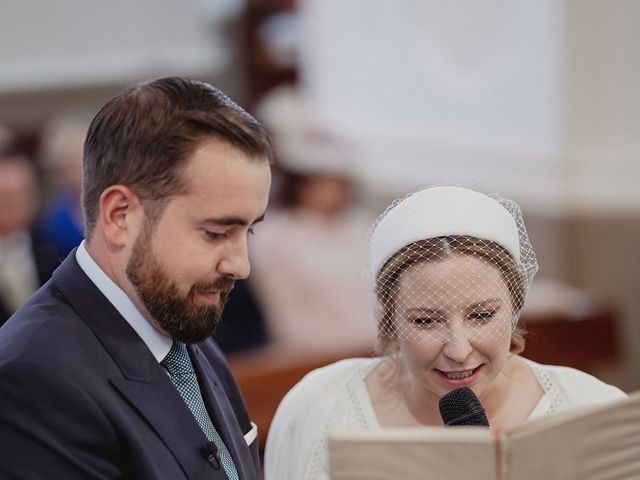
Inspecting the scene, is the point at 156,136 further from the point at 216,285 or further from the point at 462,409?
the point at 462,409

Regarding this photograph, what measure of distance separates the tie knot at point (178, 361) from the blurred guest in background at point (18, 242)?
2.83 metres

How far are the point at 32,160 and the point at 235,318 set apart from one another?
3840 millimetres

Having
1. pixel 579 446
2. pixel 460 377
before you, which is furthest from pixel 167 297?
pixel 579 446

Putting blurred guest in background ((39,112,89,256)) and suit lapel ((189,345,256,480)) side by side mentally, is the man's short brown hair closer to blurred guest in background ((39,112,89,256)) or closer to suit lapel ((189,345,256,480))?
suit lapel ((189,345,256,480))

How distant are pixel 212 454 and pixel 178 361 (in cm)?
23

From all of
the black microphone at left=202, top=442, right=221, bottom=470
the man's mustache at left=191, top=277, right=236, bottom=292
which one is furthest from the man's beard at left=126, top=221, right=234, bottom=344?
the black microphone at left=202, top=442, right=221, bottom=470

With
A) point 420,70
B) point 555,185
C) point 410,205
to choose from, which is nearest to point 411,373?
point 410,205

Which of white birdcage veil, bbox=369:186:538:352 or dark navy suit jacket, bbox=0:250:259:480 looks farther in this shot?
white birdcage veil, bbox=369:186:538:352

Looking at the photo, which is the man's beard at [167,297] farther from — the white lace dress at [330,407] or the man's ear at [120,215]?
the white lace dress at [330,407]

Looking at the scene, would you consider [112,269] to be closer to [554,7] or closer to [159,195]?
[159,195]

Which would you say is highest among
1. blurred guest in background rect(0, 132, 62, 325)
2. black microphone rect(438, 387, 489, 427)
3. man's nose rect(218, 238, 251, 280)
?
man's nose rect(218, 238, 251, 280)

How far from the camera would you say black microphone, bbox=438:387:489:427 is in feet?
7.59

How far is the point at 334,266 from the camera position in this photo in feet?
20.6

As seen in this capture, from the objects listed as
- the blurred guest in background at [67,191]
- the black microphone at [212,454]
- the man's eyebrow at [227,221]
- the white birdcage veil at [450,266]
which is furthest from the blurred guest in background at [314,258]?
the man's eyebrow at [227,221]
